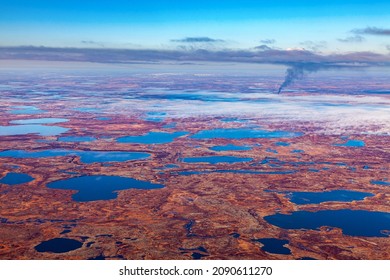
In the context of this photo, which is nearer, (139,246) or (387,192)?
(139,246)

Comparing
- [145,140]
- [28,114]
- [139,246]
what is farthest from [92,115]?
[139,246]

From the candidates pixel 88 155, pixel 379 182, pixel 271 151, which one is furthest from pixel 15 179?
pixel 379 182

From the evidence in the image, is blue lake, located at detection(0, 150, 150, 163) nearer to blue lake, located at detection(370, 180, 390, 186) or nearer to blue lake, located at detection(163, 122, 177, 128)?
blue lake, located at detection(370, 180, 390, 186)

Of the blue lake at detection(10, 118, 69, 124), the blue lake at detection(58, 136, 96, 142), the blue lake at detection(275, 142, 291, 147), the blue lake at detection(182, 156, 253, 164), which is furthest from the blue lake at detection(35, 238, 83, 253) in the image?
the blue lake at detection(10, 118, 69, 124)
